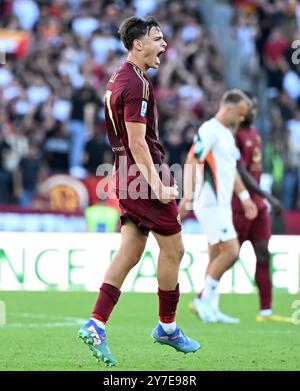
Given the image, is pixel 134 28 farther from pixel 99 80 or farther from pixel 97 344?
pixel 99 80

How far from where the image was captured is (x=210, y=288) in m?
12.8

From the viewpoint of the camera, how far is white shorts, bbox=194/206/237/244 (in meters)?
12.7

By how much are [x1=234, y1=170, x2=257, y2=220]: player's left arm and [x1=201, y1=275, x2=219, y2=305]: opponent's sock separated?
31.3 inches

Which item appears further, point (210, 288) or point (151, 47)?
point (210, 288)

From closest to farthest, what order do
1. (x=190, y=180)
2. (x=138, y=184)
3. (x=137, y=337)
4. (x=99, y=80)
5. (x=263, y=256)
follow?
1. (x=138, y=184)
2. (x=137, y=337)
3. (x=190, y=180)
4. (x=263, y=256)
5. (x=99, y=80)

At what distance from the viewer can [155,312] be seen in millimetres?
13461

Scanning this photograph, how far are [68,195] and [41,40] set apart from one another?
3.52 metres

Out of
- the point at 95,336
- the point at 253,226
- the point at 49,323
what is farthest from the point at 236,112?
the point at 95,336

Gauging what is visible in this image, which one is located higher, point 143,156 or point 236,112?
point 236,112

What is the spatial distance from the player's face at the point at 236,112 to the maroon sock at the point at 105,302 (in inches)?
175

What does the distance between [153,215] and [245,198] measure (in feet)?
13.5

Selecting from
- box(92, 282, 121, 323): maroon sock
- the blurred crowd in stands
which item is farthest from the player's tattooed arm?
the blurred crowd in stands
